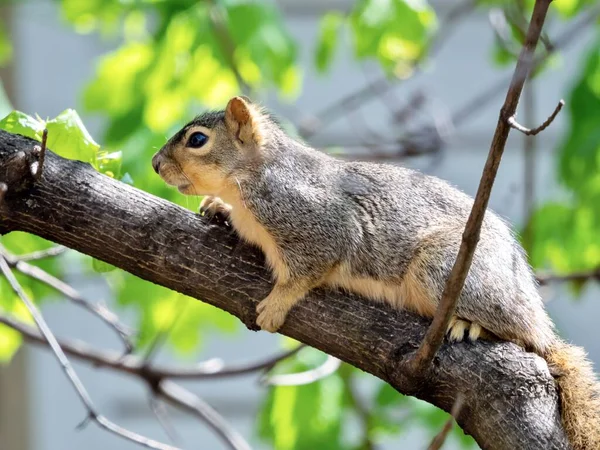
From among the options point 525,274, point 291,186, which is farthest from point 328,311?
point 525,274

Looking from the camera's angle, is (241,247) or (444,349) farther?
(241,247)

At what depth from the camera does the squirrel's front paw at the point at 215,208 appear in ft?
8.14

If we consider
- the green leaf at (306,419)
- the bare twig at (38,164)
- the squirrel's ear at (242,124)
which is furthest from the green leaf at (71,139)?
the green leaf at (306,419)

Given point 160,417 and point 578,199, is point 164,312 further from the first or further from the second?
point 578,199

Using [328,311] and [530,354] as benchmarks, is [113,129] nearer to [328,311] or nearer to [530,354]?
[328,311]

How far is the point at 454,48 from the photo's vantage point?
6.52 metres

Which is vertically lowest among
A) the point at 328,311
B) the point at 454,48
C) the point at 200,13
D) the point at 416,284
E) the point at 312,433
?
the point at 312,433

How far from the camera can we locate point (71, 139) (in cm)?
234

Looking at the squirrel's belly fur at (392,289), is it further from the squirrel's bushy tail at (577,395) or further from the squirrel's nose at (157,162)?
the squirrel's nose at (157,162)

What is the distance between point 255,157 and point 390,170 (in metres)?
0.42

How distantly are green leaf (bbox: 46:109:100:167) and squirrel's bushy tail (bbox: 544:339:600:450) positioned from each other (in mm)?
1295

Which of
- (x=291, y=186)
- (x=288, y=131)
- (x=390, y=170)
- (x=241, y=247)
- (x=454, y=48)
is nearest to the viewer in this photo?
(x=241, y=247)

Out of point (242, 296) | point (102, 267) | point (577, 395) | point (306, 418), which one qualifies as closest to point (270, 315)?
point (242, 296)

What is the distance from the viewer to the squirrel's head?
8.52 feet
